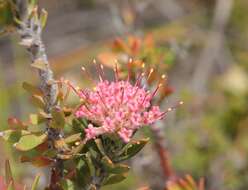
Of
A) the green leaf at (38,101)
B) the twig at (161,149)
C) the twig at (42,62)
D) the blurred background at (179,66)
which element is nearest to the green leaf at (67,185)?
the twig at (42,62)

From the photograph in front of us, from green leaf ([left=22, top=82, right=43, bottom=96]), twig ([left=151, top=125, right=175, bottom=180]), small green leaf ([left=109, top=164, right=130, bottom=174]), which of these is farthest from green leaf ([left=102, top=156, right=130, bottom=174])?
twig ([left=151, top=125, right=175, bottom=180])

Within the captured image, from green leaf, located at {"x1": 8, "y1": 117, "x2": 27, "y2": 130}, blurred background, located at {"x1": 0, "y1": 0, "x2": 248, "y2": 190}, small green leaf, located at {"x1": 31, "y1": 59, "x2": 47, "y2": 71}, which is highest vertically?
blurred background, located at {"x1": 0, "y1": 0, "x2": 248, "y2": 190}

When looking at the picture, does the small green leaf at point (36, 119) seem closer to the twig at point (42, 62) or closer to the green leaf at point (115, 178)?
the twig at point (42, 62)

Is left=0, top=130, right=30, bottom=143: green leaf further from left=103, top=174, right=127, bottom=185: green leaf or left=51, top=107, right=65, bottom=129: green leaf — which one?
left=103, top=174, right=127, bottom=185: green leaf

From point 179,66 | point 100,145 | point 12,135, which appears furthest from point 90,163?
point 179,66

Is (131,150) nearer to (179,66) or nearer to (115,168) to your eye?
(115,168)

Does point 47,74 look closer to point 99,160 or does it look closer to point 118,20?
point 99,160

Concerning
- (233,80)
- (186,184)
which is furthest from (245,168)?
(186,184)
